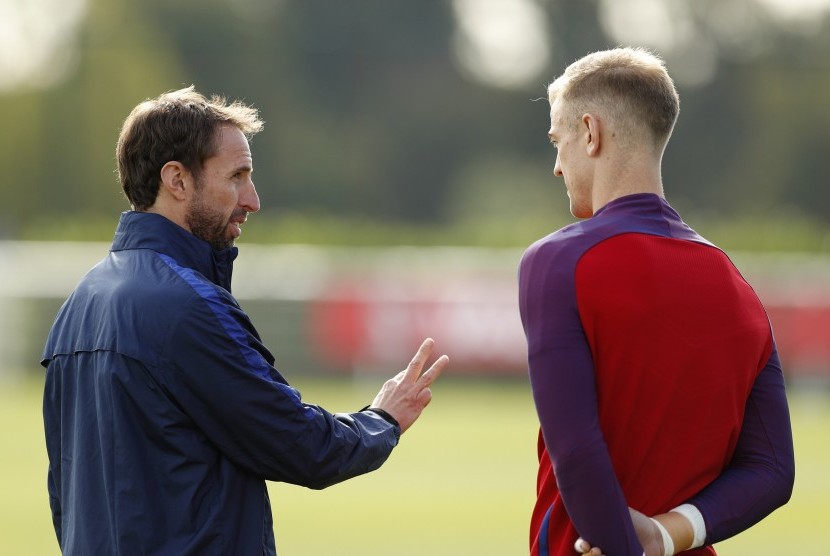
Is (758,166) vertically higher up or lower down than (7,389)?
higher up

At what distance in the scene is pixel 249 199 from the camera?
4.11 metres

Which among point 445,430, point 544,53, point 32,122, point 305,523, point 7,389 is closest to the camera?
point 305,523

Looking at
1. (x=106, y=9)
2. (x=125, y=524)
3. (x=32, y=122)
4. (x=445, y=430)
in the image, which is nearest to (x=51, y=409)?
(x=125, y=524)

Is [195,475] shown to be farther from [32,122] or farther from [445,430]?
[32,122]

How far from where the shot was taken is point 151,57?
5053 cm

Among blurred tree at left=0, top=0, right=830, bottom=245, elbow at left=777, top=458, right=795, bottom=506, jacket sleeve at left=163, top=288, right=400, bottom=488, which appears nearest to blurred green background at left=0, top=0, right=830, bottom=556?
blurred tree at left=0, top=0, right=830, bottom=245

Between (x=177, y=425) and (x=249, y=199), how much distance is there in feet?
2.50

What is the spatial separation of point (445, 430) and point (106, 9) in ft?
132

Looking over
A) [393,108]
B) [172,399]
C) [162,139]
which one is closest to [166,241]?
Result: [162,139]

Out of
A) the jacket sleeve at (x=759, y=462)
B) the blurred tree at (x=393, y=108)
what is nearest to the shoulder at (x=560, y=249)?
the jacket sleeve at (x=759, y=462)

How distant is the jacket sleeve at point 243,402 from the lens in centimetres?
364

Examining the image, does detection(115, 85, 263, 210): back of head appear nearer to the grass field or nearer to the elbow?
the elbow

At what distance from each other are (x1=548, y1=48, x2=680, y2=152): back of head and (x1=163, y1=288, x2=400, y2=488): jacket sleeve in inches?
41.5

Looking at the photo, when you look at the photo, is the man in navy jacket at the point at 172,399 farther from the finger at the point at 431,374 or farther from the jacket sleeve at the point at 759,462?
the jacket sleeve at the point at 759,462
